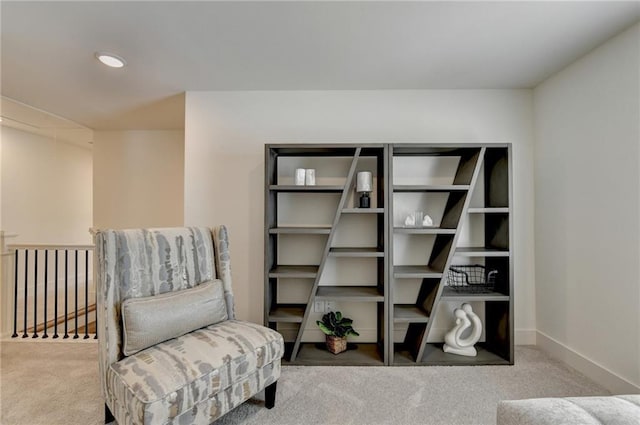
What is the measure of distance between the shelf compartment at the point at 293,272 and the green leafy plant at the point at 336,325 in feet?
1.39

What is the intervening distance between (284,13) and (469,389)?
256 cm

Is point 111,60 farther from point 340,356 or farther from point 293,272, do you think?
point 340,356

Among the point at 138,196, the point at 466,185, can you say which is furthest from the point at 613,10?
the point at 138,196

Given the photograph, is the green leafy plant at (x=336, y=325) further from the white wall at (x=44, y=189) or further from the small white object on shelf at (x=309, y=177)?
the white wall at (x=44, y=189)

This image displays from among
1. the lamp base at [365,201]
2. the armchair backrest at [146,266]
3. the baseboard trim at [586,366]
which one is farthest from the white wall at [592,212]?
the armchair backrest at [146,266]

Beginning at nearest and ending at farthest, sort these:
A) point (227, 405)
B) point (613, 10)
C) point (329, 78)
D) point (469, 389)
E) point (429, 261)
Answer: point (227, 405) → point (613, 10) → point (469, 389) → point (329, 78) → point (429, 261)

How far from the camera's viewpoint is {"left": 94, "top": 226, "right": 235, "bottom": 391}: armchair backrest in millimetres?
1466

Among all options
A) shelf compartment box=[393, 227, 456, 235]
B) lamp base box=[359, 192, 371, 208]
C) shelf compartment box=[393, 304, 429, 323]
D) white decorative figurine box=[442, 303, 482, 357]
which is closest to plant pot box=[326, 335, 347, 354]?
shelf compartment box=[393, 304, 429, 323]

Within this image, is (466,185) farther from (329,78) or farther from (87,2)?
(87,2)

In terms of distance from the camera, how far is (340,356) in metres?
2.28

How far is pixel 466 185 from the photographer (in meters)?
2.21

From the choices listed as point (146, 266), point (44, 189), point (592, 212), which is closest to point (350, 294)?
point (146, 266)

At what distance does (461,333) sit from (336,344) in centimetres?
104

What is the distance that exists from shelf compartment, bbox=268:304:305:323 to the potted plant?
0.21 metres
